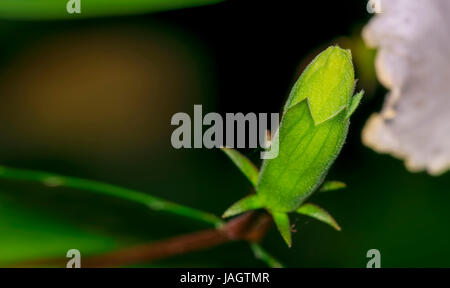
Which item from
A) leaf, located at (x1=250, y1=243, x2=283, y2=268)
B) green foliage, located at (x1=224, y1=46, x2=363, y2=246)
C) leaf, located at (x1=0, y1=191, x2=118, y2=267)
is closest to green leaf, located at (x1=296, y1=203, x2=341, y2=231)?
green foliage, located at (x1=224, y1=46, x2=363, y2=246)

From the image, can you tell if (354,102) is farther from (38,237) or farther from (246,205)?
(38,237)

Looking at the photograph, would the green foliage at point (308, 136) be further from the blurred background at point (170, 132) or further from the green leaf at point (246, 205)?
the blurred background at point (170, 132)

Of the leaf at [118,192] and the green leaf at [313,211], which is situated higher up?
the leaf at [118,192]

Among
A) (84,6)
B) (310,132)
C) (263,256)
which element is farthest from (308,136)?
(84,6)

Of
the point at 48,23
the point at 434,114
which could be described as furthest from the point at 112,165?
the point at 434,114

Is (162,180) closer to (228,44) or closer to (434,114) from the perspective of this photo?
(228,44)

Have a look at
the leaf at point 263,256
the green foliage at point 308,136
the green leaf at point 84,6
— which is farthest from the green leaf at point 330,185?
the green leaf at point 84,6
